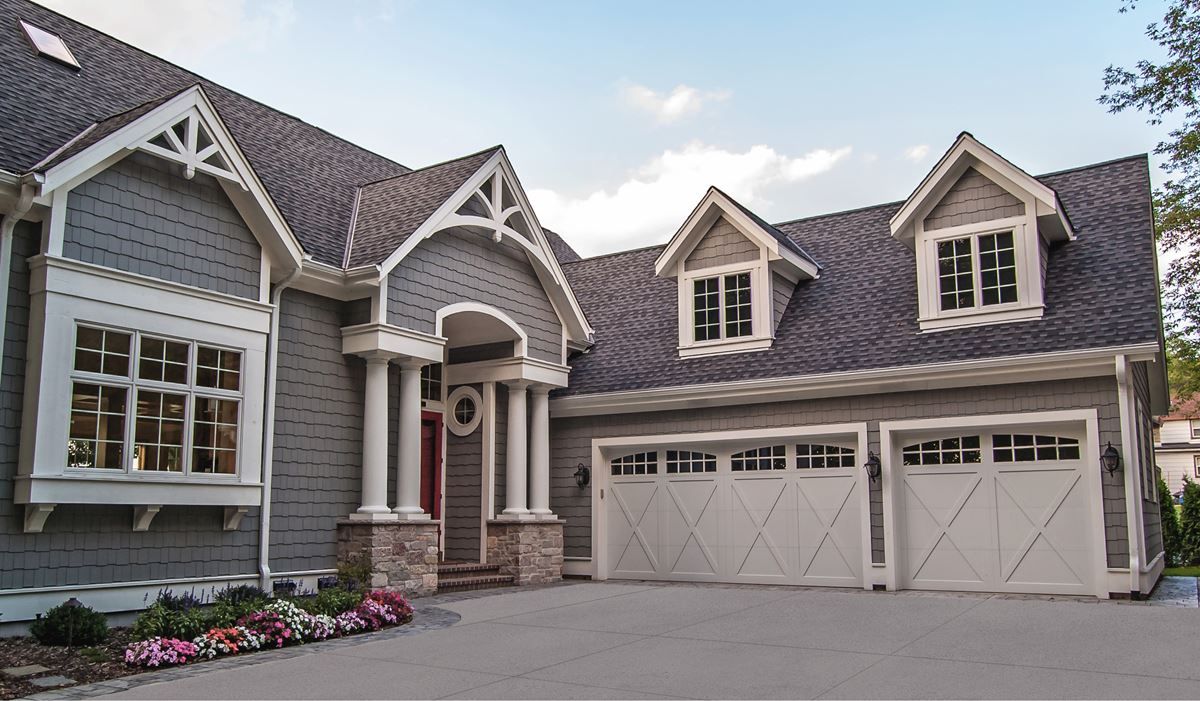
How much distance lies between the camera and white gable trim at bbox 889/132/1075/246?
42.9 ft

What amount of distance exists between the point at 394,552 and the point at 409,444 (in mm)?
1509

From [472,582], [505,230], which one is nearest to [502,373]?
[505,230]

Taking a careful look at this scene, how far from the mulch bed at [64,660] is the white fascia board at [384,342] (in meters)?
4.75

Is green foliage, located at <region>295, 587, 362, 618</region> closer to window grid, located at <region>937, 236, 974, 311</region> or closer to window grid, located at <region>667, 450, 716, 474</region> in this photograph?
window grid, located at <region>667, 450, 716, 474</region>

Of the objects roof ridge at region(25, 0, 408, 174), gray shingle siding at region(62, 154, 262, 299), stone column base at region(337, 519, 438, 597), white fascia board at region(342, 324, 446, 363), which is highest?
roof ridge at region(25, 0, 408, 174)

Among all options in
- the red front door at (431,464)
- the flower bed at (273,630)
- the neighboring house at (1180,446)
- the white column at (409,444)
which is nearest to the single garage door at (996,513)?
the white column at (409,444)

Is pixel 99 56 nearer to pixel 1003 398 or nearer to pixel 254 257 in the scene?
pixel 254 257

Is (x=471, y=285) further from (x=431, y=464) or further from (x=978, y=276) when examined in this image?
(x=978, y=276)

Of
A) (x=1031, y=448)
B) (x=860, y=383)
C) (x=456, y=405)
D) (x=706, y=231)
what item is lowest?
(x=1031, y=448)

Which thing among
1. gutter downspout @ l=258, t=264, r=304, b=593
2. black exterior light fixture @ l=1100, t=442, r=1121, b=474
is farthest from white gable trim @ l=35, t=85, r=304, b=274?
black exterior light fixture @ l=1100, t=442, r=1121, b=474

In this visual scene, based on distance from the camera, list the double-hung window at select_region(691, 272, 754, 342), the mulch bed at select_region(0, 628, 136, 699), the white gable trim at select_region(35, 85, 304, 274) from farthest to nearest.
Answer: the double-hung window at select_region(691, 272, 754, 342), the white gable trim at select_region(35, 85, 304, 274), the mulch bed at select_region(0, 628, 136, 699)

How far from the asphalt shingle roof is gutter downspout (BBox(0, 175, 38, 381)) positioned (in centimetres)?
881

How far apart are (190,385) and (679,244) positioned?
27.7 feet

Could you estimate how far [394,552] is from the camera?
12.2 m
